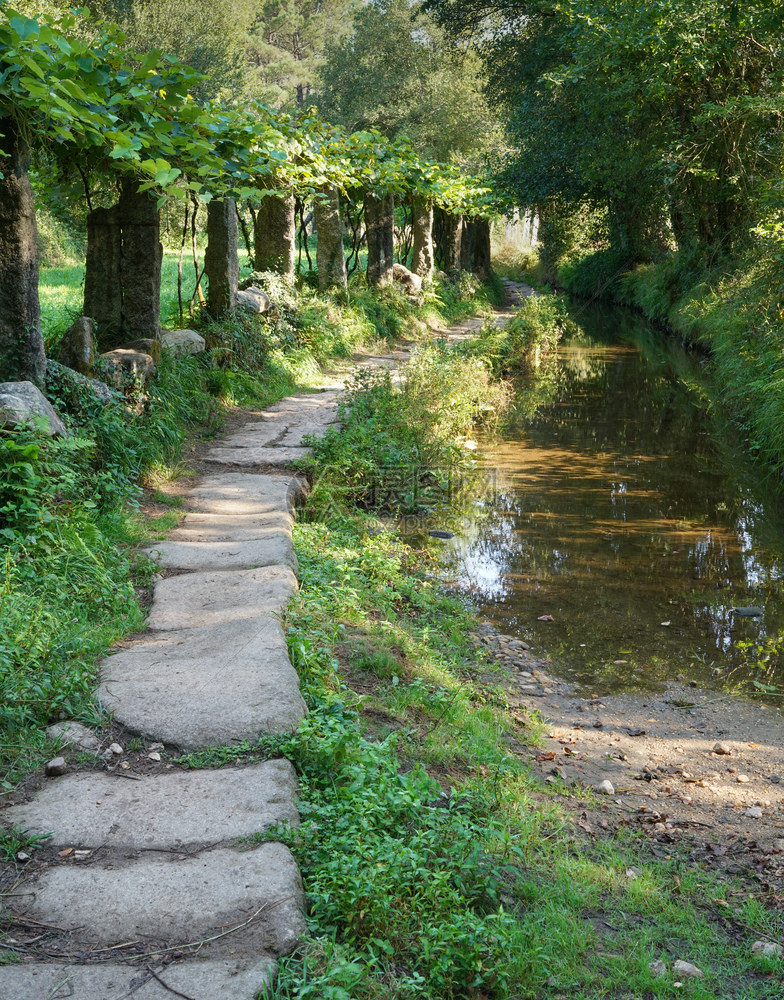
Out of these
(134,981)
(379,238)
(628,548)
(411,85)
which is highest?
(411,85)

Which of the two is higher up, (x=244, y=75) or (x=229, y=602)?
(x=244, y=75)

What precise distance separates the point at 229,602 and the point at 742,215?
15132mm

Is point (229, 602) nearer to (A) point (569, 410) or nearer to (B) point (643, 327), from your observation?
(A) point (569, 410)

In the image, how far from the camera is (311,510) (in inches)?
273

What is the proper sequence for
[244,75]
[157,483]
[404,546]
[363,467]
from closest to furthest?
1. [157,483]
2. [404,546]
3. [363,467]
4. [244,75]

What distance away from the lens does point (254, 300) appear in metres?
10.6

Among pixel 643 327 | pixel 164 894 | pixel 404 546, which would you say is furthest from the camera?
pixel 643 327

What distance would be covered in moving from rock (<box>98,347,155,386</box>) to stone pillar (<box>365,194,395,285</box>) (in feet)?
32.5

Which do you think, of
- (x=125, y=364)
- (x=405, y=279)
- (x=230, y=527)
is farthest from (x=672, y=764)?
(x=405, y=279)

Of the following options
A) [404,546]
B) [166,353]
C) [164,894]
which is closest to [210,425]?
[166,353]

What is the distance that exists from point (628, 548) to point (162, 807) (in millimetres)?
5416

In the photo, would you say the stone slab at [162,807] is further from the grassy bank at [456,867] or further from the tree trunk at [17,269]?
the tree trunk at [17,269]

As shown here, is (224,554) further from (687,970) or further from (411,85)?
(411,85)

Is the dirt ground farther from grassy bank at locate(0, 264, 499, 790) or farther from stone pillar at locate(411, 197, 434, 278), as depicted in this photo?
stone pillar at locate(411, 197, 434, 278)
